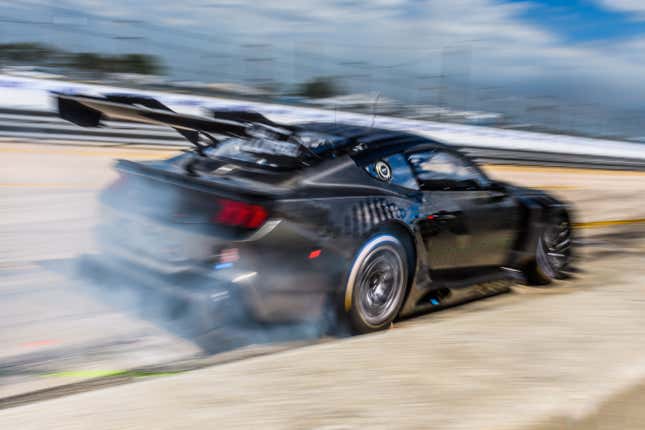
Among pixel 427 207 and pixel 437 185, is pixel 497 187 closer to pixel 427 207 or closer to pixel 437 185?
pixel 437 185

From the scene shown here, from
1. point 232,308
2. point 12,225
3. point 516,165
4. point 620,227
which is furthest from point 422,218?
point 516,165

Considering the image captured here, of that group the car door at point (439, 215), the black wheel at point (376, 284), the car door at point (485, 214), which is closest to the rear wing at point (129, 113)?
the black wheel at point (376, 284)

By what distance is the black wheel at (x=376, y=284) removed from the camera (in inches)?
165

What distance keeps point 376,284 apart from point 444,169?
1174 mm

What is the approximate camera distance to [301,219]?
12.9 feet

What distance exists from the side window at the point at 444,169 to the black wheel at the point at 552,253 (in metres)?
1.04

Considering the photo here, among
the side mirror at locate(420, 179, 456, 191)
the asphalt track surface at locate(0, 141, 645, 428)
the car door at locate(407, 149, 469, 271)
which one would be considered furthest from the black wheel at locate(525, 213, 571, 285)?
the side mirror at locate(420, 179, 456, 191)

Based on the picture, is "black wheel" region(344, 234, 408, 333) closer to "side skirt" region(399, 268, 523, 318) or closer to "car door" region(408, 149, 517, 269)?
"side skirt" region(399, 268, 523, 318)

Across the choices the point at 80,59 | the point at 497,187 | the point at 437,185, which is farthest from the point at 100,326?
the point at 80,59

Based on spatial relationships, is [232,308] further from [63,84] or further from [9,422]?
[63,84]

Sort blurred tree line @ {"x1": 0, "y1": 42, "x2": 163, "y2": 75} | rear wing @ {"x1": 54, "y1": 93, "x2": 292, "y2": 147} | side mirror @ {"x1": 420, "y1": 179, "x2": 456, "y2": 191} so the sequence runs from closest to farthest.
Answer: rear wing @ {"x1": 54, "y1": 93, "x2": 292, "y2": 147}, side mirror @ {"x1": 420, "y1": 179, "x2": 456, "y2": 191}, blurred tree line @ {"x1": 0, "y1": 42, "x2": 163, "y2": 75}

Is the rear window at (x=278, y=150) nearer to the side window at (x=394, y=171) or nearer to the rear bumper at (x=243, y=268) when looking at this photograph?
the side window at (x=394, y=171)


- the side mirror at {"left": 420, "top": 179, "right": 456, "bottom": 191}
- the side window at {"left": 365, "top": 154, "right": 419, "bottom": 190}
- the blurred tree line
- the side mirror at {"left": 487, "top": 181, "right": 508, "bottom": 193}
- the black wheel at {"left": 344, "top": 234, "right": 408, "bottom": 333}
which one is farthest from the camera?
the blurred tree line

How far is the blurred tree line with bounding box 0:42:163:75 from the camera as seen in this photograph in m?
16.0
